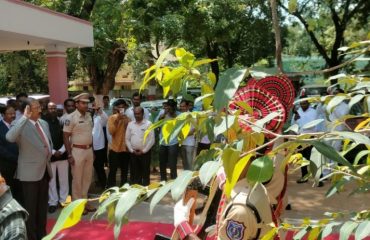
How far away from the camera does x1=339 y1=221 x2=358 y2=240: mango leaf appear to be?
1248mm

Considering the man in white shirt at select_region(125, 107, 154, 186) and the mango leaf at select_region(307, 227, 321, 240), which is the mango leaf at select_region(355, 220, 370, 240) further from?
the man in white shirt at select_region(125, 107, 154, 186)

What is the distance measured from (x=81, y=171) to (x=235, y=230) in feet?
14.9

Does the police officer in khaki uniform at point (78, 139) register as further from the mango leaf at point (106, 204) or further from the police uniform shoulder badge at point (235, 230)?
the mango leaf at point (106, 204)

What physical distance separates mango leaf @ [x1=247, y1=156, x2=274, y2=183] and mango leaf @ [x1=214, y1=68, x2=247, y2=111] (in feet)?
0.55

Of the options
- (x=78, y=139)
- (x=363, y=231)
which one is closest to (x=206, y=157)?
(x=363, y=231)

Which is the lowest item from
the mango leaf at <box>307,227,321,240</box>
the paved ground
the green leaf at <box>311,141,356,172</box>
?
the paved ground

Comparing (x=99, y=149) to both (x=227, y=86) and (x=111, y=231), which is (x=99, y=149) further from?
(x=227, y=86)

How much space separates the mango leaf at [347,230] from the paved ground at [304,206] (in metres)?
4.34

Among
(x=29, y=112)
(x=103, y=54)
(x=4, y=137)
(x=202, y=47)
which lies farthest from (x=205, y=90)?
(x=202, y=47)

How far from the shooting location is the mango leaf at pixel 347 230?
4.09ft

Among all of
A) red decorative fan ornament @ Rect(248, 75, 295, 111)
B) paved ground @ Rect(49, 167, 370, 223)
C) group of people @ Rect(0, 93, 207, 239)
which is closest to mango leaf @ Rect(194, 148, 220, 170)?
red decorative fan ornament @ Rect(248, 75, 295, 111)

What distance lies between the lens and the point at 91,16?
12.6 metres

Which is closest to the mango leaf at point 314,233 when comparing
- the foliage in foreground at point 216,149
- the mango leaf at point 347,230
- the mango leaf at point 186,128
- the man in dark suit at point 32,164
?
the foliage in foreground at point 216,149

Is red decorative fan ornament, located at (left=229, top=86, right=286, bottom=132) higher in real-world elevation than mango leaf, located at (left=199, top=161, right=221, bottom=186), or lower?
higher
